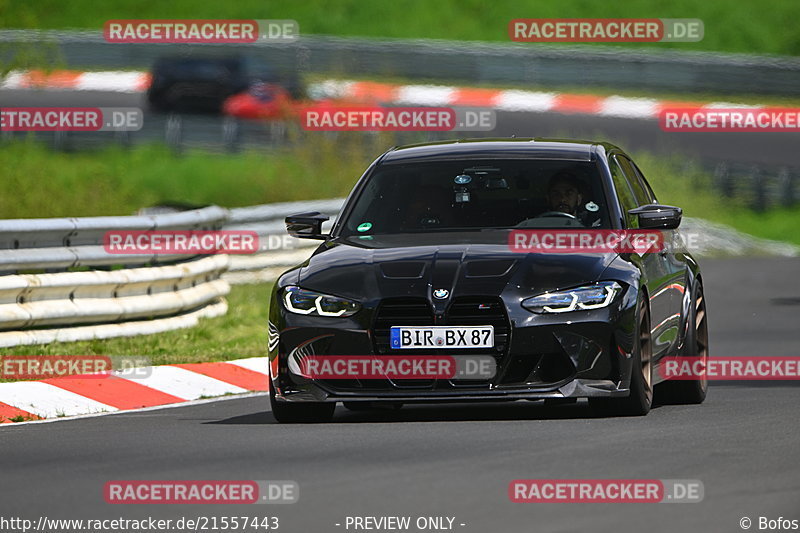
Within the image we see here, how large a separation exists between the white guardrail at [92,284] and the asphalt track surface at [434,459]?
2.38 metres

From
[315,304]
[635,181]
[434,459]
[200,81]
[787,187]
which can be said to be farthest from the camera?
[200,81]

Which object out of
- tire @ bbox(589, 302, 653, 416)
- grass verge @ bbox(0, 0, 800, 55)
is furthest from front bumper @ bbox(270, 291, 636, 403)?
grass verge @ bbox(0, 0, 800, 55)

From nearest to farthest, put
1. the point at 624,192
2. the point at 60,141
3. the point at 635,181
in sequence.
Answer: the point at 624,192 < the point at 635,181 < the point at 60,141

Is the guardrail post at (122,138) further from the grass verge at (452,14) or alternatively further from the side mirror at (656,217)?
the side mirror at (656,217)

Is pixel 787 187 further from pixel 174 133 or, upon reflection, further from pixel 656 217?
pixel 656 217

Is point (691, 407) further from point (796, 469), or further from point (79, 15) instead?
point (79, 15)

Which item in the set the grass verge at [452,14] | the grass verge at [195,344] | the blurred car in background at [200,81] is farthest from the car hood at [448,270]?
the grass verge at [452,14]

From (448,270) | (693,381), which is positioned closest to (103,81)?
(693,381)

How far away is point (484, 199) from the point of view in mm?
11164

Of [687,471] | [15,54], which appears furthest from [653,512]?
[15,54]

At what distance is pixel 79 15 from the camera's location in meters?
52.5

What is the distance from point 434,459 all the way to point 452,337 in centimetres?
137

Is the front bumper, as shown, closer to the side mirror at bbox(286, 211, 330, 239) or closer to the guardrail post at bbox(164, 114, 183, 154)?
the side mirror at bbox(286, 211, 330, 239)

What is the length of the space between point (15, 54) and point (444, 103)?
58.7 ft
